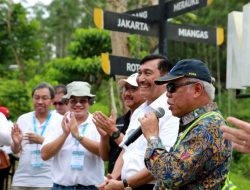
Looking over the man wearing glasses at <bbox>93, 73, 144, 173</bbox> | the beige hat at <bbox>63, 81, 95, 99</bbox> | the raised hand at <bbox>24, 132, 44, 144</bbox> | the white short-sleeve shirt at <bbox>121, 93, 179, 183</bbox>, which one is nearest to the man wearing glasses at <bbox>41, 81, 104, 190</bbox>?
the beige hat at <bbox>63, 81, 95, 99</bbox>

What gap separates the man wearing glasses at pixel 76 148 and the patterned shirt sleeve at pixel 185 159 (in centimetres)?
218

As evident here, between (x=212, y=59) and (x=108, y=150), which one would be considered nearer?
(x=108, y=150)

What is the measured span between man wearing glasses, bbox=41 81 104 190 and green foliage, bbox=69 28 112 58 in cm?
1333

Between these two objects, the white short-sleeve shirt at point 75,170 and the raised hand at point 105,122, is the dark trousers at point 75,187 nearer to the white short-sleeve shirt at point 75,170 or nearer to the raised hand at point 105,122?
the white short-sleeve shirt at point 75,170

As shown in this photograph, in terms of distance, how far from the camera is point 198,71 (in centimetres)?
343

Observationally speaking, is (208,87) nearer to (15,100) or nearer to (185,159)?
(185,159)

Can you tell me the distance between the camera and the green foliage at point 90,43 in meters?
18.9

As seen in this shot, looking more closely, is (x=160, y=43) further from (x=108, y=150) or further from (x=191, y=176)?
(x=191, y=176)

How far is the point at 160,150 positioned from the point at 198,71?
0.57 metres

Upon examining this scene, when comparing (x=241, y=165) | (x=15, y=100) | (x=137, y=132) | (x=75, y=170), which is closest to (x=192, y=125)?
(x=137, y=132)

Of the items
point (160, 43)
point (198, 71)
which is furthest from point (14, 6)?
point (198, 71)

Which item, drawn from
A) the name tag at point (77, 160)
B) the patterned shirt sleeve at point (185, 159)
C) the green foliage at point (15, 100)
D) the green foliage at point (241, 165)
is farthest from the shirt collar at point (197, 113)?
the green foliage at point (15, 100)

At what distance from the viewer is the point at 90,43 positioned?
63.6ft

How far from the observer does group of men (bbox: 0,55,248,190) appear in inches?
125
